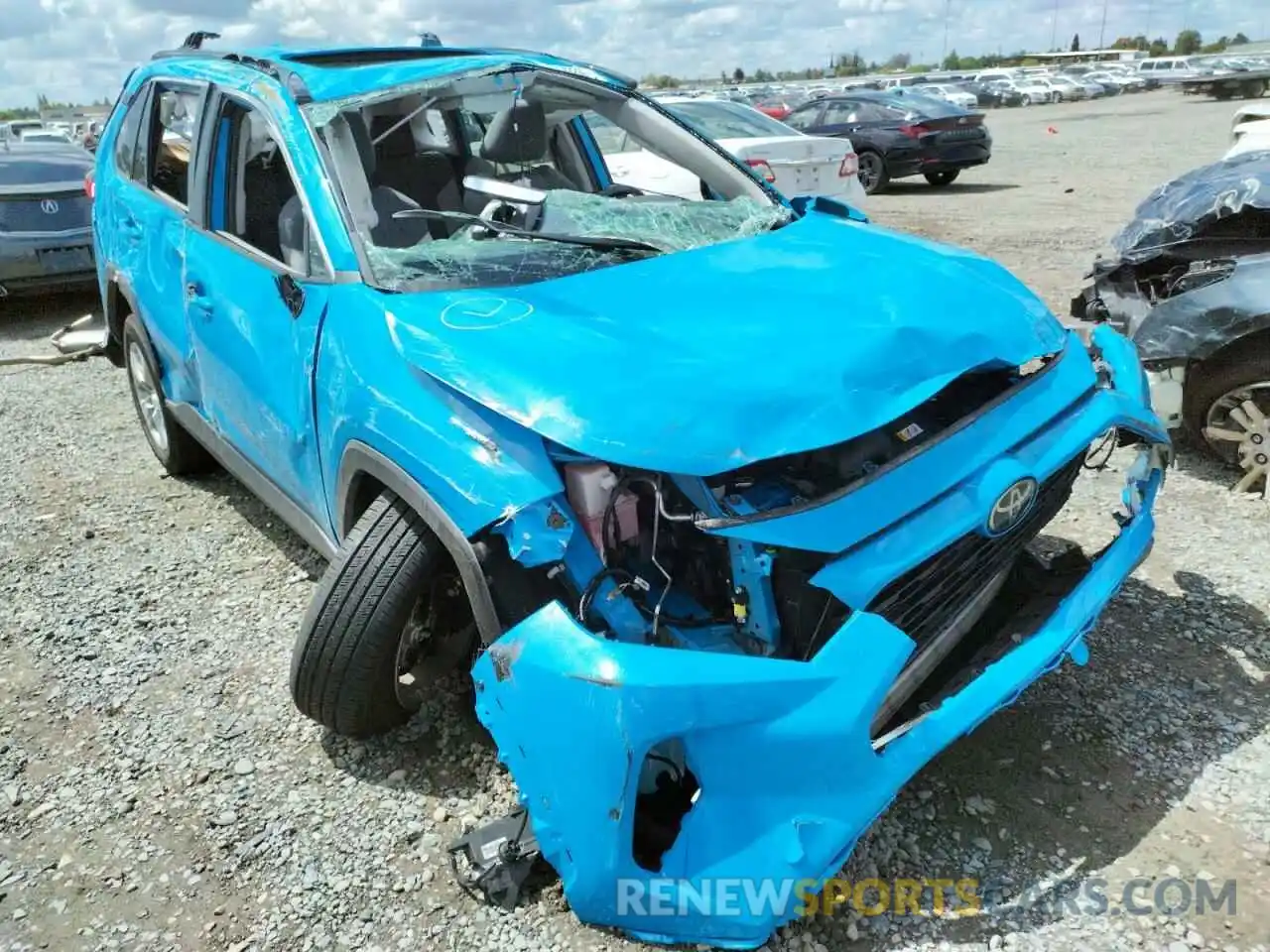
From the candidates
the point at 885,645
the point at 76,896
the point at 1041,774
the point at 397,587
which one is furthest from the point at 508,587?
the point at 1041,774

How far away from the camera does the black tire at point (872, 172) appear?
48.9ft

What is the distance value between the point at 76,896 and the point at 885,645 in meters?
2.05

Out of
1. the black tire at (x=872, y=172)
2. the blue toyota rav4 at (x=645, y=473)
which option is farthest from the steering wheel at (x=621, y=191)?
the black tire at (x=872, y=172)

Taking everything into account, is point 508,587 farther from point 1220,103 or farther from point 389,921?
point 1220,103

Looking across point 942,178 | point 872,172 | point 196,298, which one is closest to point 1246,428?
point 196,298

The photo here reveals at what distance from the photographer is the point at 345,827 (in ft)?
8.48

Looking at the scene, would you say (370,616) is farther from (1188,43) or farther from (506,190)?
(1188,43)

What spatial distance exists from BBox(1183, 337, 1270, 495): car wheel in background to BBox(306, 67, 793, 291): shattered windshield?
195 centimetres

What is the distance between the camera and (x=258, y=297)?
119 inches

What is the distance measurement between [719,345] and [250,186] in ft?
6.70

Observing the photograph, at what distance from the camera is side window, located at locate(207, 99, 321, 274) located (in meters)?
3.10

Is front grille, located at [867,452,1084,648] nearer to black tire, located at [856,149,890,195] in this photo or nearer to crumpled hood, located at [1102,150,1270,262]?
crumpled hood, located at [1102,150,1270,262]

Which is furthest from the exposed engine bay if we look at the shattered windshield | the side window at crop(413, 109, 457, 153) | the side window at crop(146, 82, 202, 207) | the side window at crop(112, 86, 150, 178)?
the side window at crop(112, 86, 150, 178)

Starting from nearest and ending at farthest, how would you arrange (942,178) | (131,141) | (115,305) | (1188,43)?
1. (131,141)
2. (115,305)
3. (942,178)
4. (1188,43)
